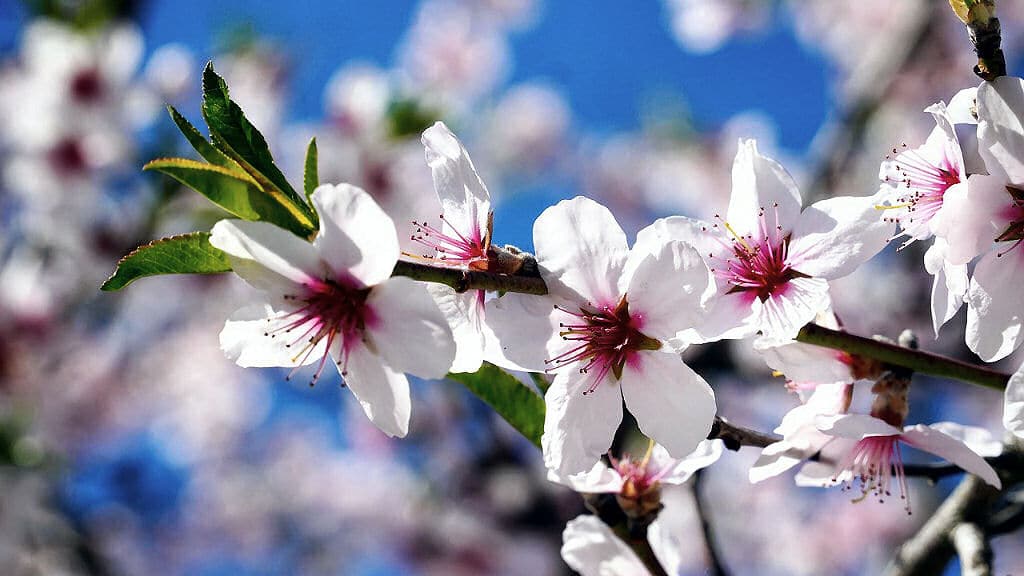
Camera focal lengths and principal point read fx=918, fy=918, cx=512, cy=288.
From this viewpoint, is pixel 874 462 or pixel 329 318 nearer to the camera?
pixel 329 318

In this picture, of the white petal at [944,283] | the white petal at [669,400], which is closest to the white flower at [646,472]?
the white petal at [669,400]

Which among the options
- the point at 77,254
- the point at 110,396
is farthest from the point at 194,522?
the point at 77,254

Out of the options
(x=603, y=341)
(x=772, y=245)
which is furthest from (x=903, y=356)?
(x=603, y=341)

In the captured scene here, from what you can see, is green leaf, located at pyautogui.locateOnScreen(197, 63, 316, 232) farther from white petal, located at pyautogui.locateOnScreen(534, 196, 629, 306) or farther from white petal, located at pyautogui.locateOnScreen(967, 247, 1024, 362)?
white petal, located at pyautogui.locateOnScreen(967, 247, 1024, 362)

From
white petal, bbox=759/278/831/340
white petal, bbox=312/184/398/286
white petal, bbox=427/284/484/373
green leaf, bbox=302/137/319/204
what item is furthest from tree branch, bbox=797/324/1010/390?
green leaf, bbox=302/137/319/204

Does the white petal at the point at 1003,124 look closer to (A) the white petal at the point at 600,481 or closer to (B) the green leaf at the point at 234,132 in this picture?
(A) the white petal at the point at 600,481

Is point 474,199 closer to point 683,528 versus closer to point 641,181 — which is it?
point 683,528

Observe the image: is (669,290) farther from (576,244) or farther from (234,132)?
(234,132)
